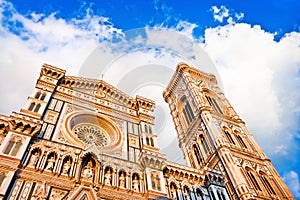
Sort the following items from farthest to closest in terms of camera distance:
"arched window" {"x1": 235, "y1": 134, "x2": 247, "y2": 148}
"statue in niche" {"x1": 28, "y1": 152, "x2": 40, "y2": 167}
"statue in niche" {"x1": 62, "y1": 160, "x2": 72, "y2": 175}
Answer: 1. "arched window" {"x1": 235, "y1": 134, "x2": 247, "y2": 148}
2. "statue in niche" {"x1": 62, "y1": 160, "x2": 72, "y2": 175}
3. "statue in niche" {"x1": 28, "y1": 152, "x2": 40, "y2": 167}

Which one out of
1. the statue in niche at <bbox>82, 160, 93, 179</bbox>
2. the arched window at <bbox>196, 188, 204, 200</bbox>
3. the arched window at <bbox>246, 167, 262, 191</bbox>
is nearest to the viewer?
the statue in niche at <bbox>82, 160, 93, 179</bbox>

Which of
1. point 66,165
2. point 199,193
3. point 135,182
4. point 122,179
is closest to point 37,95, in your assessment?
point 66,165

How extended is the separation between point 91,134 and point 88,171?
135 inches

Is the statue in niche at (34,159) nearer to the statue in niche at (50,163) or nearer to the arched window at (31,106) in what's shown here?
the statue in niche at (50,163)

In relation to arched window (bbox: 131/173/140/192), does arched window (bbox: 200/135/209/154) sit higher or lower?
higher

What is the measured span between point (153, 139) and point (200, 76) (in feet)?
58.7

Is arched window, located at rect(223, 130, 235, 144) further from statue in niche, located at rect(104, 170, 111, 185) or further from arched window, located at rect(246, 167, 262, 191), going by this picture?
statue in niche, located at rect(104, 170, 111, 185)

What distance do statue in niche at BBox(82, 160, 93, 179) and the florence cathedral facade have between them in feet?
0.14

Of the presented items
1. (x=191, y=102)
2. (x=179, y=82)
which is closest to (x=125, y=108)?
(x=191, y=102)

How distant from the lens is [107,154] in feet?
40.9

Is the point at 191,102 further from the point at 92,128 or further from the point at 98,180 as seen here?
the point at 98,180

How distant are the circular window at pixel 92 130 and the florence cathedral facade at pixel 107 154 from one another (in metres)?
0.06

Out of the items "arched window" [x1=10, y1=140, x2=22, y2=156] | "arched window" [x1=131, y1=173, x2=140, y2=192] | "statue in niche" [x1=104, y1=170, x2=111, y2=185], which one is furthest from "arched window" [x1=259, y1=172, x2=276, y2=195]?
"arched window" [x1=10, y1=140, x2=22, y2=156]

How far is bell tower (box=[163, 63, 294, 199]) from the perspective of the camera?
661 inches
